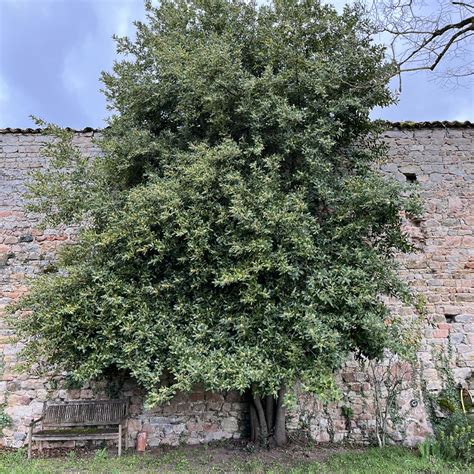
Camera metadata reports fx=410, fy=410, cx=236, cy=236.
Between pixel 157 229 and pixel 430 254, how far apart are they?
4150mm

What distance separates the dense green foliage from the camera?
4.22 metres

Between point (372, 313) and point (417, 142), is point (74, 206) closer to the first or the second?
point (372, 313)

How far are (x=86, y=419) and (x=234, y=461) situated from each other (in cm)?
208

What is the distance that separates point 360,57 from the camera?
519cm

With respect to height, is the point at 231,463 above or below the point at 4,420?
below

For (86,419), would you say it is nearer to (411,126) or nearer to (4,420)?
(4,420)

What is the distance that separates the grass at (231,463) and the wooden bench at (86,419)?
0.28m

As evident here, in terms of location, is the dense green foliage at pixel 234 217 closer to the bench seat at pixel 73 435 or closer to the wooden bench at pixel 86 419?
the wooden bench at pixel 86 419

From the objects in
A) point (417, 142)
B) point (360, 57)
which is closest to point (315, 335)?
point (360, 57)

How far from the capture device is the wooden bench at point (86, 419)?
211 inches

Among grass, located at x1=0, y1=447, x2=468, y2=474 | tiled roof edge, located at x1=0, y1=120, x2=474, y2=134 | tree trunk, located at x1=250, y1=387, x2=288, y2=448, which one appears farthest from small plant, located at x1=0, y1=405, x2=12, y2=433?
tiled roof edge, located at x1=0, y1=120, x2=474, y2=134

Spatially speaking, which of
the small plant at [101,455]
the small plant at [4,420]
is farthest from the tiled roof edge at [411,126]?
the small plant at [101,455]

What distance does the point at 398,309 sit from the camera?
6.11 meters

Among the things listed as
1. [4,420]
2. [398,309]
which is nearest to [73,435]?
[4,420]
